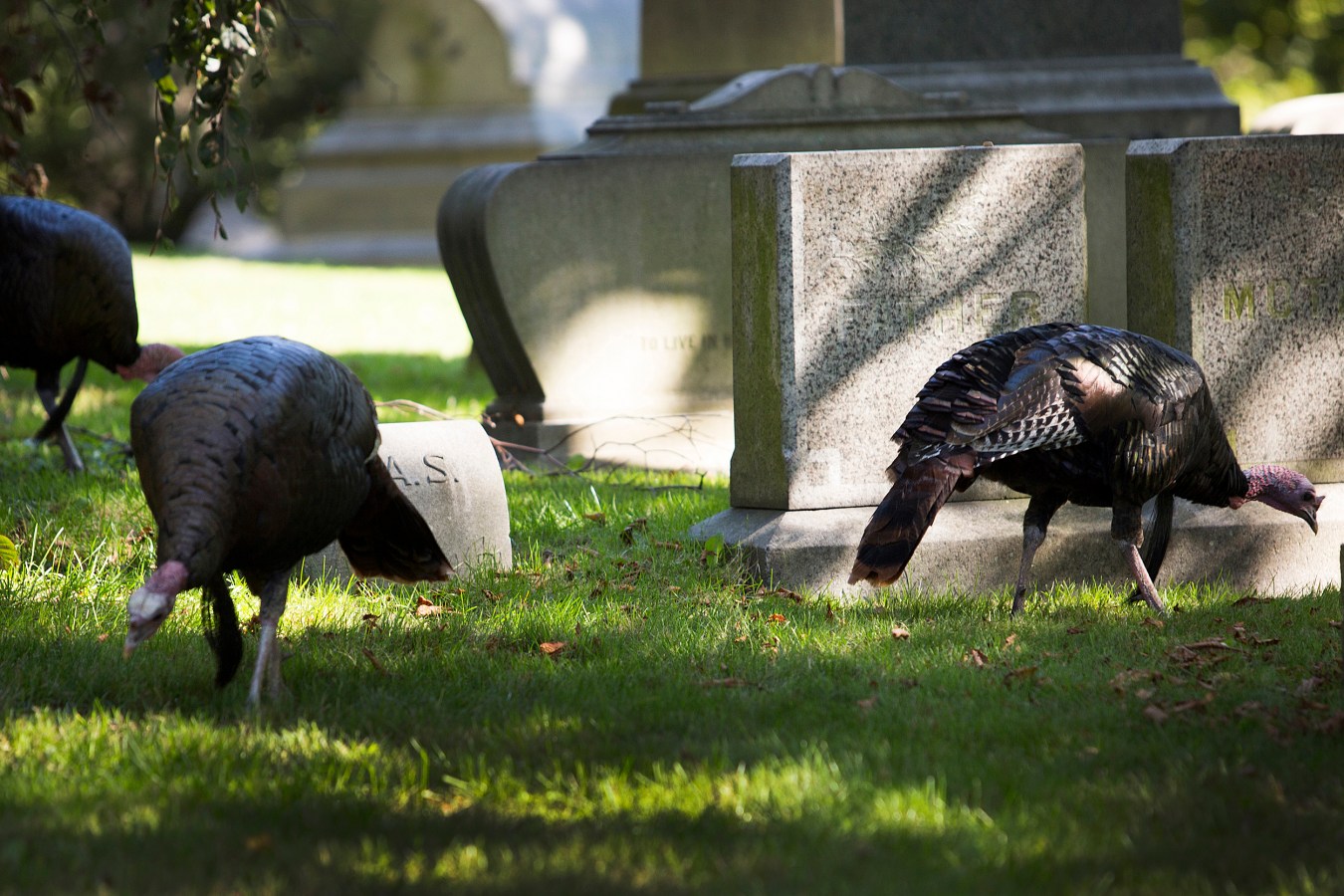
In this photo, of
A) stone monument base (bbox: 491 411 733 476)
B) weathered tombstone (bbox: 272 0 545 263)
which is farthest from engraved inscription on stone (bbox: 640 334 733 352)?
weathered tombstone (bbox: 272 0 545 263)

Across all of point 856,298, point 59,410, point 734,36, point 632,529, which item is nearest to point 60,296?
point 59,410

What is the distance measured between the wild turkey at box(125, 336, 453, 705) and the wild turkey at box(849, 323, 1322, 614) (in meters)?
1.64

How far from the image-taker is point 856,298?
19.0 feet

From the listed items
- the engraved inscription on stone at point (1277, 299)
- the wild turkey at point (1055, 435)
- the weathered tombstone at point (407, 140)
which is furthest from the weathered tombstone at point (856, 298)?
the weathered tombstone at point (407, 140)

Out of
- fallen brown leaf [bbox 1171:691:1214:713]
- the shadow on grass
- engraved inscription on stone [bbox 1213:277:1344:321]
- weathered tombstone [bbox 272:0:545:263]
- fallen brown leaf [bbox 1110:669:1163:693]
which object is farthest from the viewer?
weathered tombstone [bbox 272:0:545:263]

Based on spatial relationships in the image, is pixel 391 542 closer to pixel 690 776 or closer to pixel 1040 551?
pixel 690 776

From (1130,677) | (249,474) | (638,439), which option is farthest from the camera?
(638,439)

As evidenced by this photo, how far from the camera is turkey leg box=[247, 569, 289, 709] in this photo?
422cm

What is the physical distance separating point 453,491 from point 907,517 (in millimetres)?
1892

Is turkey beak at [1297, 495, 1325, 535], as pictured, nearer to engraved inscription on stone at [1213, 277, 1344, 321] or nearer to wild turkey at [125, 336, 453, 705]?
engraved inscription on stone at [1213, 277, 1344, 321]

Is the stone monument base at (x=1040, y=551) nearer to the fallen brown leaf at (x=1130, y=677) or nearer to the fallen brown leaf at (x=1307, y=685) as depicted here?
the fallen brown leaf at (x=1130, y=677)

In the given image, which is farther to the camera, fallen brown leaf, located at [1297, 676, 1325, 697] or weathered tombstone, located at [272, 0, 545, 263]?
weathered tombstone, located at [272, 0, 545, 263]

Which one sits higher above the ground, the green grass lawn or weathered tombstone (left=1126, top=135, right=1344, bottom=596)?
weathered tombstone (left=1126, top=135, right=1344, bottom=596)

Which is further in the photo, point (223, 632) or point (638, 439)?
point (638, 439)
